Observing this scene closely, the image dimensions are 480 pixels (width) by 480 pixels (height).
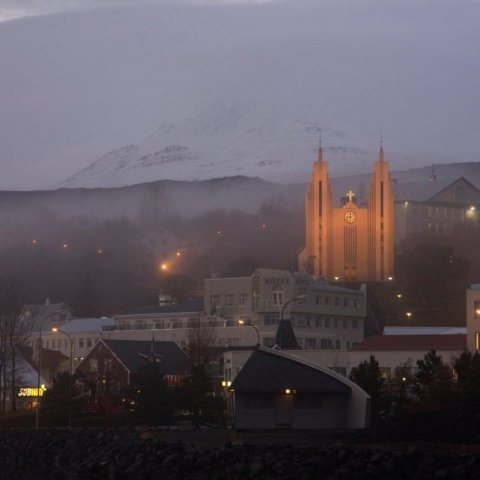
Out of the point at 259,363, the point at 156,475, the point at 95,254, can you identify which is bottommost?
the point at 156,475

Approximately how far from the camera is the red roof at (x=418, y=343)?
75375 millimetres

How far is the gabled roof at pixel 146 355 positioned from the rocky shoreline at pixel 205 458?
1897 cm

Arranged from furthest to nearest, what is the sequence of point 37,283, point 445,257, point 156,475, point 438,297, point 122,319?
point 37,283
point 445,257
point 438,297
point 122,319
point 156,475

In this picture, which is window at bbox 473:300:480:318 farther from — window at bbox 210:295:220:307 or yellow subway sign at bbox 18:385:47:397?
window at bbox 210:295:220:307

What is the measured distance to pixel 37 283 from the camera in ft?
566

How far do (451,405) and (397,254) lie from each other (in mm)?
99730

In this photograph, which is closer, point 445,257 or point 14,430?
point 14,430

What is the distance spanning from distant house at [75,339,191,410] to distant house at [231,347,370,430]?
2462 cm

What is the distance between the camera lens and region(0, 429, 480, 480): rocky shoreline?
116 ft

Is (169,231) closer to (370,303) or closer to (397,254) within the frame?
(397,254)

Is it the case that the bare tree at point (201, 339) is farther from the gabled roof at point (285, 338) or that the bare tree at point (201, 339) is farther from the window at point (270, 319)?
the gabled roof at point (285, 338)

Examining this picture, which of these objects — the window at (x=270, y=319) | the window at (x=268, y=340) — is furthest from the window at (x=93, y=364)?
the window at (x=270, y=319)

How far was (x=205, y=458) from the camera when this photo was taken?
143ft

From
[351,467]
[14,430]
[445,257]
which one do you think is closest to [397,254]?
[445,257]
